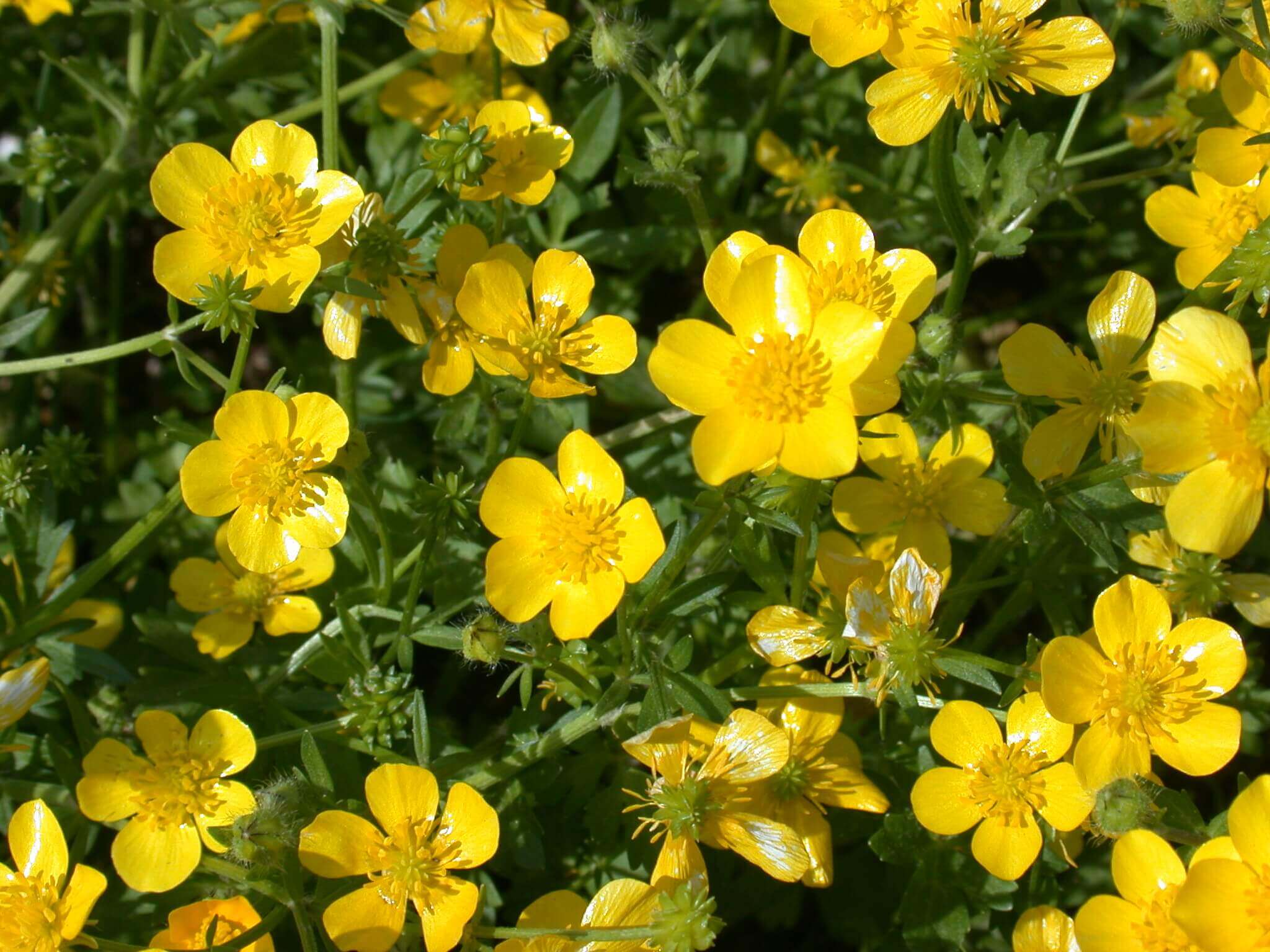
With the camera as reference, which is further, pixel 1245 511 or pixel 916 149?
pixel 916 149

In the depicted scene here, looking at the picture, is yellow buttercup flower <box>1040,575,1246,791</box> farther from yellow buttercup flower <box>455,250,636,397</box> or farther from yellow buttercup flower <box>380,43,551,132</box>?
yellow buttercup flower <box>380,43,551,132</box>

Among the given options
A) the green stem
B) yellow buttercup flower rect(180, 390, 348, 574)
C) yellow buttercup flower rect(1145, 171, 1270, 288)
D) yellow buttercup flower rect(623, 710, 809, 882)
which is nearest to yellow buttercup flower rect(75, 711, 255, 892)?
yellow buttercup flower rect(180, 390, 348, 574)

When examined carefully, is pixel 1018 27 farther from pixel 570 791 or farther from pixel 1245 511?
pixel 570 791

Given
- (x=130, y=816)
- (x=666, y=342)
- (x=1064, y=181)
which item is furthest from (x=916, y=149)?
(x=130, y=816)

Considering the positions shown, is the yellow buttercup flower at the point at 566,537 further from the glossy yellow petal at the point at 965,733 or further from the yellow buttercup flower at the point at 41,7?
the yellow buttercup flower at the point at 41,7

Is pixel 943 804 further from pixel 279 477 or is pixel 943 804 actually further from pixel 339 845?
pixel 279 477

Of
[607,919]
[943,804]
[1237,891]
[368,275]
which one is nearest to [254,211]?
[368,275]
